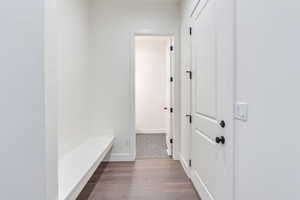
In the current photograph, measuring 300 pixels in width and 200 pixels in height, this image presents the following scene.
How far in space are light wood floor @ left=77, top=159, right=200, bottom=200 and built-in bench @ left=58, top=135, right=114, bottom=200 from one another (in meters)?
0.38

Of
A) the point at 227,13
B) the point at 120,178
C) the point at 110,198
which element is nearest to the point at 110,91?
the point at 120,178

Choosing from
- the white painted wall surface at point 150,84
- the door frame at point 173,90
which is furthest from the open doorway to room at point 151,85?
the door frame at point 173,90

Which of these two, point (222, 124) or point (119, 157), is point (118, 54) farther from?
point (222, 124)

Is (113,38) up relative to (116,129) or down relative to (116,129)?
up

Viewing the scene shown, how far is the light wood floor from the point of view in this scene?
2.49 metres

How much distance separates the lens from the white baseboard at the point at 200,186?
2.15 metres

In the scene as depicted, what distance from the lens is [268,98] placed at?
1.08 meters

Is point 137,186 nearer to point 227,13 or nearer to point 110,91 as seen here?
point 110,91

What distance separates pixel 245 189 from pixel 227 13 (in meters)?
1.32

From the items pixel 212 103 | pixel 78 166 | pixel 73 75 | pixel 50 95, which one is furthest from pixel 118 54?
pixel 50 95

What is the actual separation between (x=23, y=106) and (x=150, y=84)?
5.30m

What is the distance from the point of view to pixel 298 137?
2.84ft

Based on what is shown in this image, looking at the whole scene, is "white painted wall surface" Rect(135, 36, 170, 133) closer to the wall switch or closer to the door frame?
the door frame

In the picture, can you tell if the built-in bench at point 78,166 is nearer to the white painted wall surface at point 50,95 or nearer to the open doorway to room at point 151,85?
the white painted wall surface at point 50,95
